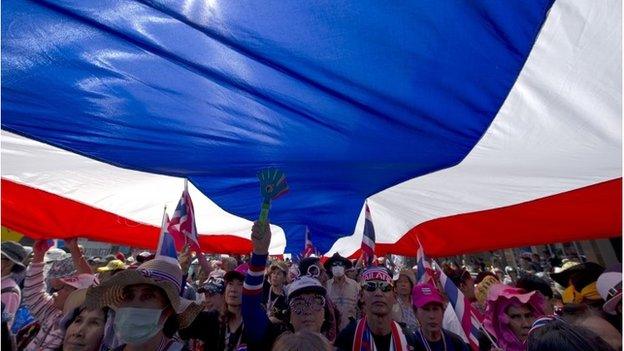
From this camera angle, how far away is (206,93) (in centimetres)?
207

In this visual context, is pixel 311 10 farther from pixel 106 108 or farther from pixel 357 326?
pixel 357 326

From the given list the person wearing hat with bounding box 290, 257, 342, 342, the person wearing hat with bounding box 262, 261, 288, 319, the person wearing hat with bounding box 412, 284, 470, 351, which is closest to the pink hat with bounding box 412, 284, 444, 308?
the person wearing hat with bounding box 412, 284, 470, 351

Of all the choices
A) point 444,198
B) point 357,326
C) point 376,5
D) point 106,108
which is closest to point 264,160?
point 106,108

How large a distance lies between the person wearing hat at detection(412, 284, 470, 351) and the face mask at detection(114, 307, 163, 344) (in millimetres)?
1755

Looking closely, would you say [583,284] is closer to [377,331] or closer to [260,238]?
[377,331]

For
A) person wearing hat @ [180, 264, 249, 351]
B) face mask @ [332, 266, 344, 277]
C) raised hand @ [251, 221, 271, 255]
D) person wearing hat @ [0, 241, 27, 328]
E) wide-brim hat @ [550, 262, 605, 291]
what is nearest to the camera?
raised hand @ [251, 221, 271, 255]

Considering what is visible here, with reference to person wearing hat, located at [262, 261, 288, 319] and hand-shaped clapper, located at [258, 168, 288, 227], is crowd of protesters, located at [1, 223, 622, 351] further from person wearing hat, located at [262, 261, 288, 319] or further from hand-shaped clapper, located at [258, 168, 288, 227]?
hand-shaped clapper, located at [258, 168, 288, 227]

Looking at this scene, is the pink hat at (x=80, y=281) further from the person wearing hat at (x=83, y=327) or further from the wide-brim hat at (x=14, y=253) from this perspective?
the person wearing hat at (x=83, y=327)

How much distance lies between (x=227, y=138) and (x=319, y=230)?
3583mm

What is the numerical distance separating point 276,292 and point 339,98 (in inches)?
134

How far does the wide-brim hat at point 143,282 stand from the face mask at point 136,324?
0.32 feet

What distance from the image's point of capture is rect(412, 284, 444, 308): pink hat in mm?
3057

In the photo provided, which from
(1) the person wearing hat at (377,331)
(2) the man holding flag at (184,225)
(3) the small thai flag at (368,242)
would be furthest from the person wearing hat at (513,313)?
(2) the man holding flag at (184,225)

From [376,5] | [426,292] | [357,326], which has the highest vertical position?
[376,5]
